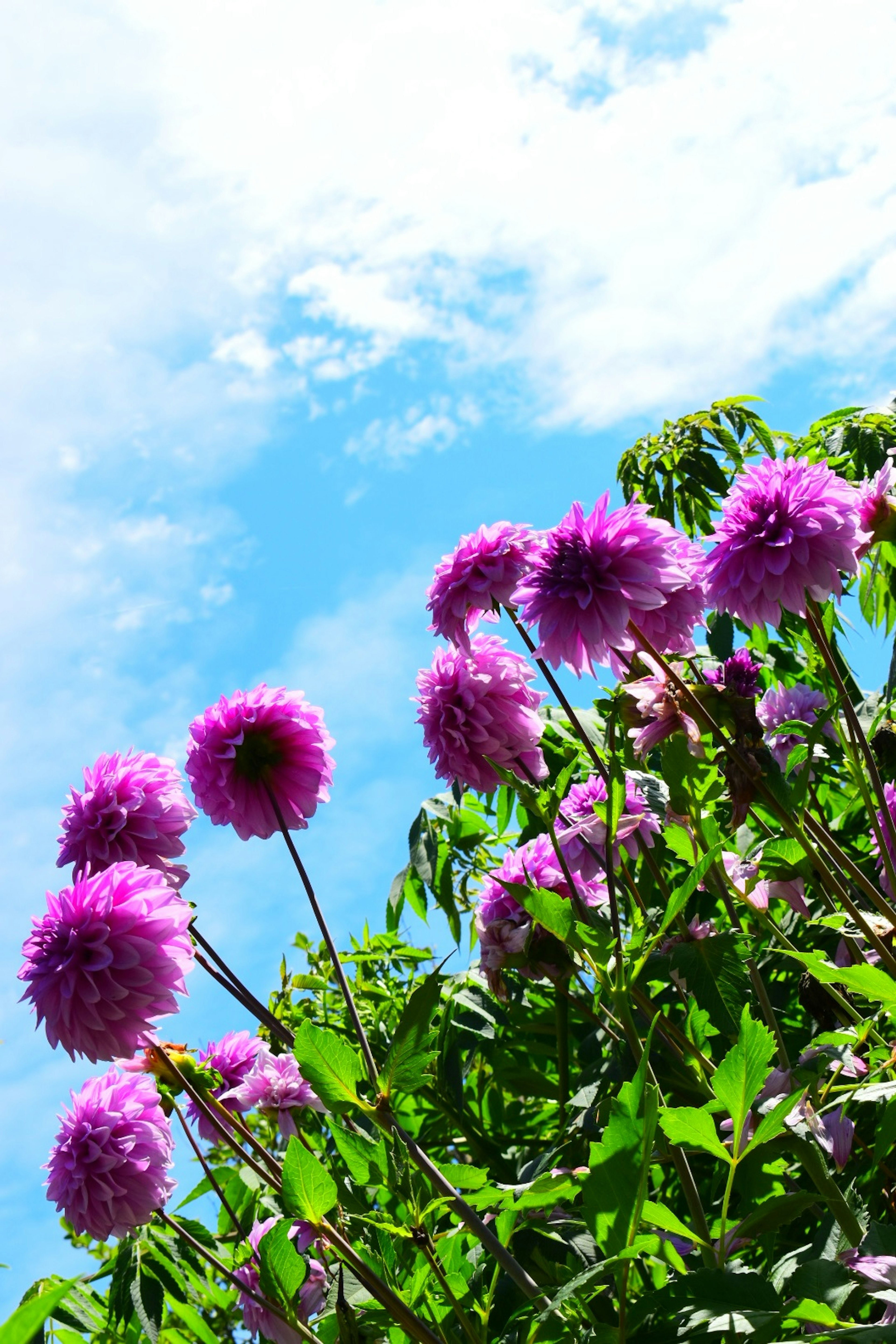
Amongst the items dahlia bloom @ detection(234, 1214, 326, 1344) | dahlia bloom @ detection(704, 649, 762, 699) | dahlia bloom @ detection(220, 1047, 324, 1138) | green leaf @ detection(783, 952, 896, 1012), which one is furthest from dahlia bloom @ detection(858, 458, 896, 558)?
dahlia bloom @ detection(220, 1047, 324, 1138)

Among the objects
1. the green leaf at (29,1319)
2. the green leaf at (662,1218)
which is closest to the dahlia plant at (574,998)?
the green leaf at (662,1218)

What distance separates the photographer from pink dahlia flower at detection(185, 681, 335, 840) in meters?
1.92

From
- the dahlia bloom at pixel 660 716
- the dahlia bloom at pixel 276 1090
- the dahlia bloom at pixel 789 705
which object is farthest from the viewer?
the dahlia bloom at pixel 789 705

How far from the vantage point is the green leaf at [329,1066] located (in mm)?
1076

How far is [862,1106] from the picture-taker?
1969 mm

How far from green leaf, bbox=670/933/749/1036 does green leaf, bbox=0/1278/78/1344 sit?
1.11 metres

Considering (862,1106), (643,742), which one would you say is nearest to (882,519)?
(643,742)

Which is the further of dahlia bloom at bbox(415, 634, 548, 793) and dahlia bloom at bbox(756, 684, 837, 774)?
dahlia bloom at bbox(756, 684, 837, 774)

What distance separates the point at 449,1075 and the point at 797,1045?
80 centimetres

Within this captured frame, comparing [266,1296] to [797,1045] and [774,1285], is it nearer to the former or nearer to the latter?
[774,1285]

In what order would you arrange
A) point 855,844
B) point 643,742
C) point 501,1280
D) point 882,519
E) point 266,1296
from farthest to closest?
point 855,844, point 882,519, point 643,742, point 501,1280, point 266,1296

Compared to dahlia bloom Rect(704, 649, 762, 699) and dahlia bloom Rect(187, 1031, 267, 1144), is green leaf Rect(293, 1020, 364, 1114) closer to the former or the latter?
dahlia bloom Rect(704, 649, 762, 699)

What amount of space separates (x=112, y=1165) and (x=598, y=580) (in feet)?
4.17

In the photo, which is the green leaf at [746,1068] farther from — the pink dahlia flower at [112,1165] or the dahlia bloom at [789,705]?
the dahlia bloom at [789,705]
